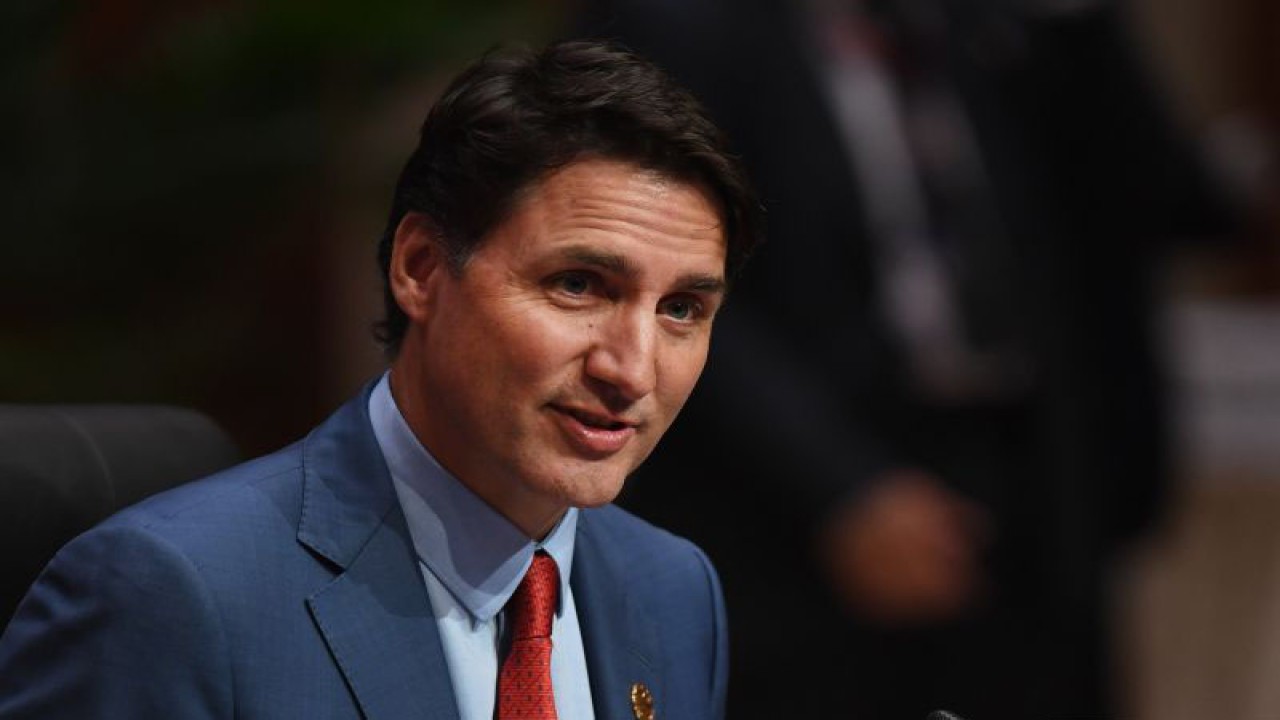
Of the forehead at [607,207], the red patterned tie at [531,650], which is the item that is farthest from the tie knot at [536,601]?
the forehead at [607,207]

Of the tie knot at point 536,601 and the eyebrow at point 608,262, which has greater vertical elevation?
the eyebrow at point 608,262

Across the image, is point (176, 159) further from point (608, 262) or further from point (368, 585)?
point (608, 262)

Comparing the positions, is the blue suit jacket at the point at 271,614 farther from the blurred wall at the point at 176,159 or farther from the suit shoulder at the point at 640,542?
the blurred wall at the point at 176,159

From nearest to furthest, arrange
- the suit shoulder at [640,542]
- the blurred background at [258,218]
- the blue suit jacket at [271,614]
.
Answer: the blue suit jacket at [271,614]
the suit shoulder at [640,542]
the blurred background at [258,218]

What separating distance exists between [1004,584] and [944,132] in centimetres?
75

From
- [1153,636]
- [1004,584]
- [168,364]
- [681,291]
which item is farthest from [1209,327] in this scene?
[681,291]

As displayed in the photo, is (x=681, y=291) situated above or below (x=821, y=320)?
above

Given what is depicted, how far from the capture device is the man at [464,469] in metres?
1.76

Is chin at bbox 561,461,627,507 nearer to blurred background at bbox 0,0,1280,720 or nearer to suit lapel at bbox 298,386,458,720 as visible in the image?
suit lapel at bbox 298,386,458,720

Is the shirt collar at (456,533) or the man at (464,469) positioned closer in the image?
the man at (464,469)

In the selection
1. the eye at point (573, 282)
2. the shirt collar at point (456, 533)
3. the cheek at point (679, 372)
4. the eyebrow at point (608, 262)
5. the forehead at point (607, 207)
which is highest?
the forehead at point (607, 207)

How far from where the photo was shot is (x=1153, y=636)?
5.07 metres

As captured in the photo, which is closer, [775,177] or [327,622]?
[327,622]

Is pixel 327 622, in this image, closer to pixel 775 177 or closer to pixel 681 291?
pixel 681 291
